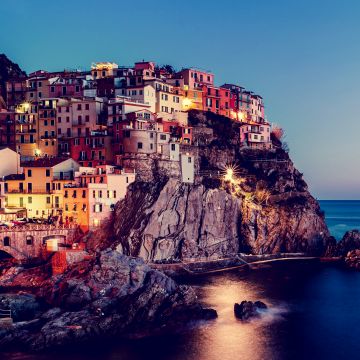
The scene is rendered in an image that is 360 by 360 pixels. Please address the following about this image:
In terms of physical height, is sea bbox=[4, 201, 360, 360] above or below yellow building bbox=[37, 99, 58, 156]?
below

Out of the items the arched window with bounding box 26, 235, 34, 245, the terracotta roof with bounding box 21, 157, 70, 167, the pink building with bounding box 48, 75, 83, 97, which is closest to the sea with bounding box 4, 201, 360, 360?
the arched window with bounding box 26, 235, 34, 245

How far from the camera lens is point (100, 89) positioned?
3996 inches

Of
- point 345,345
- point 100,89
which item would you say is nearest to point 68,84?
point 100,89

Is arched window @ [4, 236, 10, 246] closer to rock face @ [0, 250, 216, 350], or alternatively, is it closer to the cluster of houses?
the cluster of houses

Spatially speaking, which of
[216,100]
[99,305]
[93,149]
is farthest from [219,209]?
[99,305]

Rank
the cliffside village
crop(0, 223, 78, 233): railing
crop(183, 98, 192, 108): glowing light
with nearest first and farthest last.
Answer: crop(0, 223, 78, 233): railing < the cliffside village < crop(183, 98, 192, 108): glowing light

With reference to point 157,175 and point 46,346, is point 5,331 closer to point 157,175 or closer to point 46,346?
point 46,346

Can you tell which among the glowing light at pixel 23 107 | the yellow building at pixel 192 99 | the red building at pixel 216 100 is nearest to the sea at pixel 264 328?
the yellow building at pixel 192 99

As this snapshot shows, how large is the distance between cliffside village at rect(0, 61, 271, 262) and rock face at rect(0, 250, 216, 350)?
48.2 ft

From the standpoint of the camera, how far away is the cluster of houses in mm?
80875

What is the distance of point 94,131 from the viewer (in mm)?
90688

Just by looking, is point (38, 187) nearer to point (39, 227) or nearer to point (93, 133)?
point (39, 227)

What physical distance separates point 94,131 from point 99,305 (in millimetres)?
37569

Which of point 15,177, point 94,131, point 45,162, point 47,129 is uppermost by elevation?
point 47,129
